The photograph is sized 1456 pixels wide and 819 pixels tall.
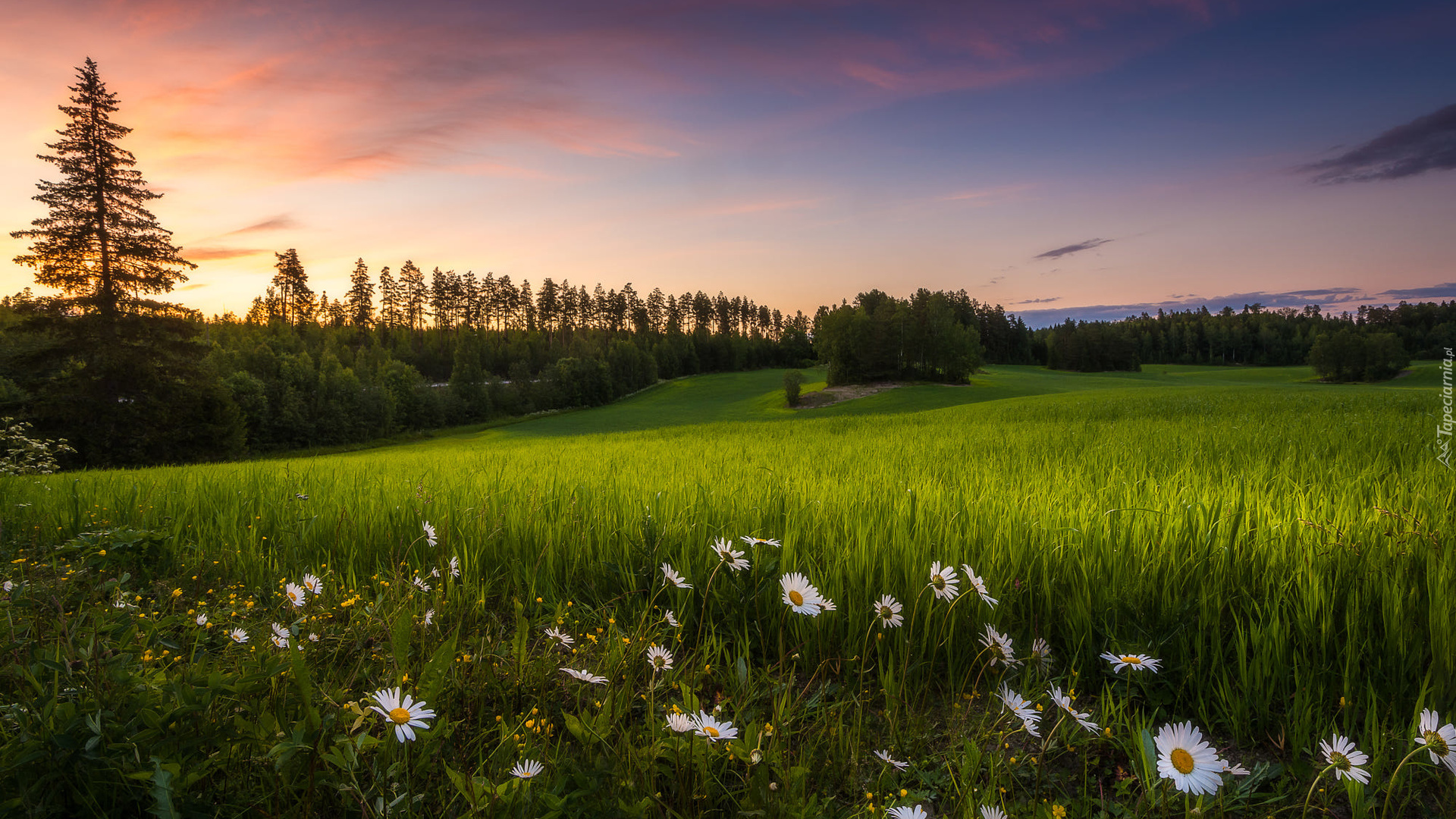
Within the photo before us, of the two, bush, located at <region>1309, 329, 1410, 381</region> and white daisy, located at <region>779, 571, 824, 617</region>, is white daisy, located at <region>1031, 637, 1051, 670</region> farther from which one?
bush, located at <region>1309, 329, 1410, 381</region>

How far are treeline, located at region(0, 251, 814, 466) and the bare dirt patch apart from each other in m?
39.6

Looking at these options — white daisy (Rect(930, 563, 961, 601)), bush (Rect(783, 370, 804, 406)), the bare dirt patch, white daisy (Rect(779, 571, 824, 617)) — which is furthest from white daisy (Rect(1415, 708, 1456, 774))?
bush (Rect(783, 370, 804, 406))

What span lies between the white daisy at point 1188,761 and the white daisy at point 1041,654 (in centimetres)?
84

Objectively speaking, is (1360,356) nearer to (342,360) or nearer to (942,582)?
(942,582)

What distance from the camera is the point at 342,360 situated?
87.1 metres

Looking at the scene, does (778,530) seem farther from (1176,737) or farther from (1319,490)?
(1319,490)

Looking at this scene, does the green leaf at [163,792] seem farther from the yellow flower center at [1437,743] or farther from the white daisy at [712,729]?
the yellow flower center at [1437,743]

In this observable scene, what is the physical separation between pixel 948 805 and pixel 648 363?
99.2 m

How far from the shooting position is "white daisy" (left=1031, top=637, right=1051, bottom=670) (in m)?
2.06

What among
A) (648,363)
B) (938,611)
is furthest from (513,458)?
(648,363)

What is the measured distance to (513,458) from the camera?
976 centimetres

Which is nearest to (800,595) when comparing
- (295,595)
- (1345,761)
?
(1345,761)

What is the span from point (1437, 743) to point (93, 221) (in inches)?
1681

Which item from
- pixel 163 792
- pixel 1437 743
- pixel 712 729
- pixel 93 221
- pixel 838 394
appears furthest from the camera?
pixel 838 394
